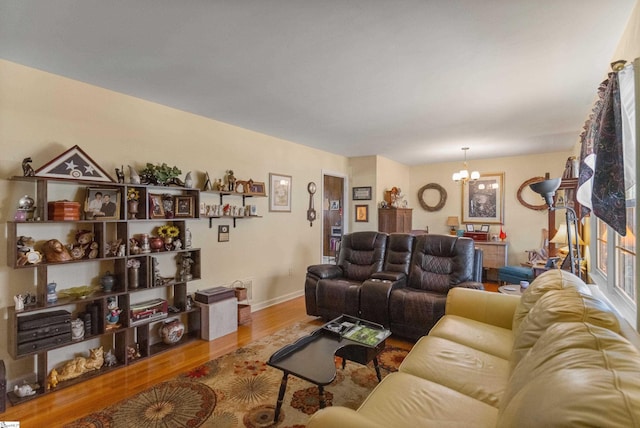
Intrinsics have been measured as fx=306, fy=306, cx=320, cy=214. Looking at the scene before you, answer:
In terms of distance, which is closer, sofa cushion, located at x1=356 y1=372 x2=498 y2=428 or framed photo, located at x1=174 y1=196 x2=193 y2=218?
sofa cushion, located at x1=356 y1=372 x2=498 y2=428

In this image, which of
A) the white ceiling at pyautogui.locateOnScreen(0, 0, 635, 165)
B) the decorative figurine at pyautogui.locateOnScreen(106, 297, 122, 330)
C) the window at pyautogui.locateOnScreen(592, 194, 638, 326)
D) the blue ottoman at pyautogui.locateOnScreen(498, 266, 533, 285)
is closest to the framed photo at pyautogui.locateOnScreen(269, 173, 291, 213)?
the white ceiling at pyautogui.locateOnScreen(0, 0, 635, 165)

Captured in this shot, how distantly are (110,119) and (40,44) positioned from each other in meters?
0.79

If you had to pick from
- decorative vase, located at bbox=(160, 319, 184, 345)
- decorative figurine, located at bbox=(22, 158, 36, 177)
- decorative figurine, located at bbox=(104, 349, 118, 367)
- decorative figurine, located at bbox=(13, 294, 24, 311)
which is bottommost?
decorative figurine, located at bbox=(104, 349, 118, 367)

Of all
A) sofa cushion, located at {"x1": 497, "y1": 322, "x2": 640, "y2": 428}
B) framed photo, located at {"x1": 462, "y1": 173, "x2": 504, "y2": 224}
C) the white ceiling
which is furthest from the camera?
framed photo, located at {"x1": 462, "y1": 173, "x2": 504, "y2": 224}

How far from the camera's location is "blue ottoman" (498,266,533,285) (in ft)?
15.9

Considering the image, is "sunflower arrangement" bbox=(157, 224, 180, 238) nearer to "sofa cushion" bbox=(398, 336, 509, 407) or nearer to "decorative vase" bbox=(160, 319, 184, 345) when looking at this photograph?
"decorative vase" bbox=(160, 319, 184, 345)

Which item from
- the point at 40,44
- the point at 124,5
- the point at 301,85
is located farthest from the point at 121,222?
the point at 301,85

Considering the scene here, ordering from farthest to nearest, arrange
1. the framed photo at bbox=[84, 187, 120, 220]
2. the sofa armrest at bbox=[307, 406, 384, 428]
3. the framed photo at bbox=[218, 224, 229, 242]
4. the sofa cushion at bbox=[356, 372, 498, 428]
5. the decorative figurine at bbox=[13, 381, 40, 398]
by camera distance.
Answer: the framed photo at bbox=[218, 224, 229, 242] < the framed photo at bbox=[84, 187, 120, 220] < the decorative figurine at bbox=[13, 381, 40, 398] < the sofa cushion at bbox=[356, 372, 498, 428] < the sofa armrest at bbox=[307, 406, 384, 428]

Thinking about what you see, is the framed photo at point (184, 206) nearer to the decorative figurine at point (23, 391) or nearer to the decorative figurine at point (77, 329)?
the decorative figurine at point (77, 329)

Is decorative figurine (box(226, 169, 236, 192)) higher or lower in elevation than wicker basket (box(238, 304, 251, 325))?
higher

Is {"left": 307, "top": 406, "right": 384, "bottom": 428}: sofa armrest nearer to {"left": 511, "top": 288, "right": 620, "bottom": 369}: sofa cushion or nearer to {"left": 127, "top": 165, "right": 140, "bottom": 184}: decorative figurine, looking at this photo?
{"left": 511, "top": 288, "right": 620, "bottom": 369}: sofa cushion

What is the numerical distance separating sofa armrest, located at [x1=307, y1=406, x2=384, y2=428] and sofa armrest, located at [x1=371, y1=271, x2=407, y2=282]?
236 centimetres

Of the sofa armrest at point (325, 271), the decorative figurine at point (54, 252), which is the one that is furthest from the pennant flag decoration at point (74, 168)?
the sofa armrest at point (325, 271)

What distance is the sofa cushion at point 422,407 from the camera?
122 centimetres
